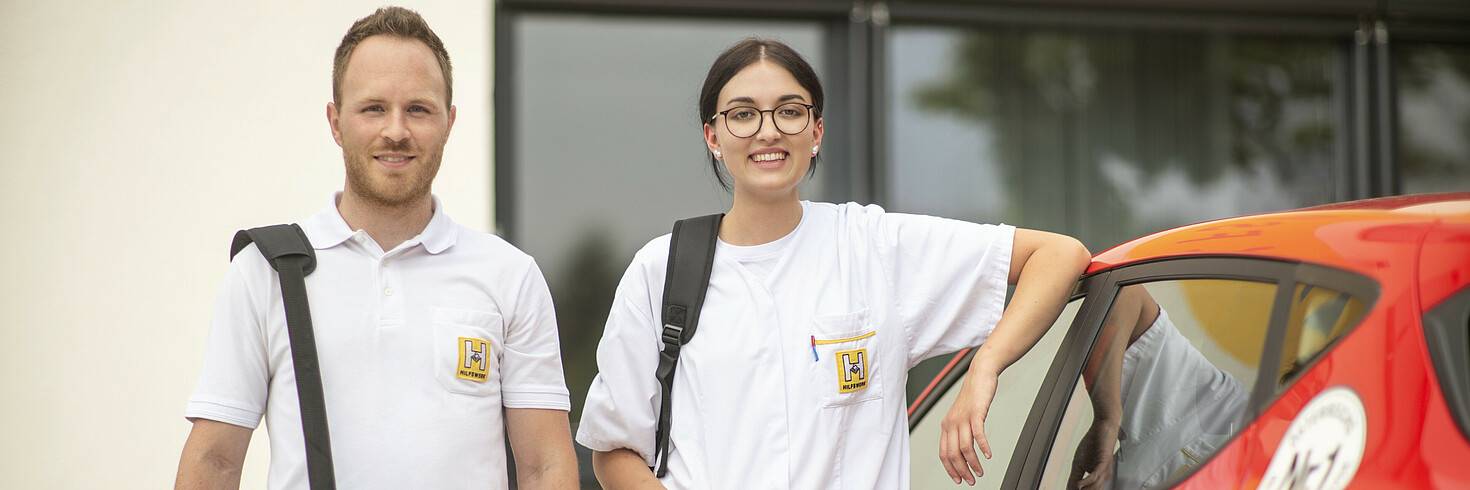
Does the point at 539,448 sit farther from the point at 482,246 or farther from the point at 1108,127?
the point at 1108,127

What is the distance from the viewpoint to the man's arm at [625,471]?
2111mm

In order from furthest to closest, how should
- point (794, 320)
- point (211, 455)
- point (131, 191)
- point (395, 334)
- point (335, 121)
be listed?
1. point (131, 191)
2. point (794, 320)
3. point (335, 121)
4. point (395, 334)
5. point (211, 455)

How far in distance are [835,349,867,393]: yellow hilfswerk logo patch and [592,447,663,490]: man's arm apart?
1.33 ft

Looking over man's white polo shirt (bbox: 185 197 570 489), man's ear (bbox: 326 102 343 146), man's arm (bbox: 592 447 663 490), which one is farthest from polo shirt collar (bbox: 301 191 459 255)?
man's arm (bbox: 592 447 663 490)

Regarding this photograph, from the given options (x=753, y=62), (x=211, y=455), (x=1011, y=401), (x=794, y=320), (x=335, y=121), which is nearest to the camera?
(x=211, y=455)

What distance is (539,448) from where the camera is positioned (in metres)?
2.02

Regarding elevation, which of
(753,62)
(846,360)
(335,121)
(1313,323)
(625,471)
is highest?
(753,62)

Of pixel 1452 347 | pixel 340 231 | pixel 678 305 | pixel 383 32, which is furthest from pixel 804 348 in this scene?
pixel 1452 347

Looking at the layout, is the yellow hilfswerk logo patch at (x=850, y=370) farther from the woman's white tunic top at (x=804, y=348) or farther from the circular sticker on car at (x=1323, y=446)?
the circular sticker on car at (x=1323, y=446)

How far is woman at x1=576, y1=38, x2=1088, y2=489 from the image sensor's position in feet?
6.69

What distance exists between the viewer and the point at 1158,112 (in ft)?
18.0

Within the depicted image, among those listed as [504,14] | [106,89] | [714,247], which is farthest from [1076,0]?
[106,89]

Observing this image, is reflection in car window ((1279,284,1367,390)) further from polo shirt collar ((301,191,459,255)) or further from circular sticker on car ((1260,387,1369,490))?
polo shirt collar ((301,191,459,255))

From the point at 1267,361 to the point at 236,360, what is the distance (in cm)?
160
